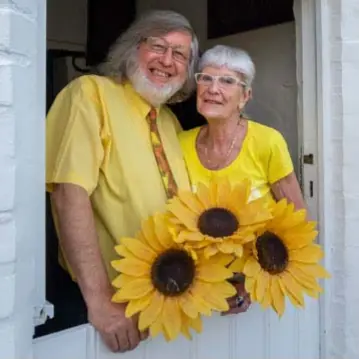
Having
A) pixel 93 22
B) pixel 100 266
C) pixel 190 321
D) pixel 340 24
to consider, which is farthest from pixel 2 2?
pixel 93 22

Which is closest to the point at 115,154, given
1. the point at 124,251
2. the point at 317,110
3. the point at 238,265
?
the point at 124,251

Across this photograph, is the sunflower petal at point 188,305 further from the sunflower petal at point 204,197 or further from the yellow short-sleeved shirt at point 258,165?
the yellow short-sleeved shirt at point 258,165

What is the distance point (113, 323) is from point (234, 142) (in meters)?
0.56

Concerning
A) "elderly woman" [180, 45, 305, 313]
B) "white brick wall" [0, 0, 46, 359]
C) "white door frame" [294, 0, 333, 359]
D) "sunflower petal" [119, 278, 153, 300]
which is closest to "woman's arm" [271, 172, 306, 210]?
"elderly woman" [180, 45, 305, 313]

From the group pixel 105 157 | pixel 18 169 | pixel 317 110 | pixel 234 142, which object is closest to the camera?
pixel 18 169

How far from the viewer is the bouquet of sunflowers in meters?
0.95

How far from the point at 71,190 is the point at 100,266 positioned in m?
0.16

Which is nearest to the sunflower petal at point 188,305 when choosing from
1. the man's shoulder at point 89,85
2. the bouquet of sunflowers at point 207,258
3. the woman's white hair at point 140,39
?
the bouquet of sunflowers at point 207,258

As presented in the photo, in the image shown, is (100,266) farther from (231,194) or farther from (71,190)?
(231,194)

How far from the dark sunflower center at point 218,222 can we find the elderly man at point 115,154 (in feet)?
0.60

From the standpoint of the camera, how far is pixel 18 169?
0.83 meters

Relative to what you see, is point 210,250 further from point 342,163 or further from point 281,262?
point 342,163

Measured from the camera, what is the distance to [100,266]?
3.36 ft

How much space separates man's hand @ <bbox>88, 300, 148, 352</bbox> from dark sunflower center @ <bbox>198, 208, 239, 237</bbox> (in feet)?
0.74
